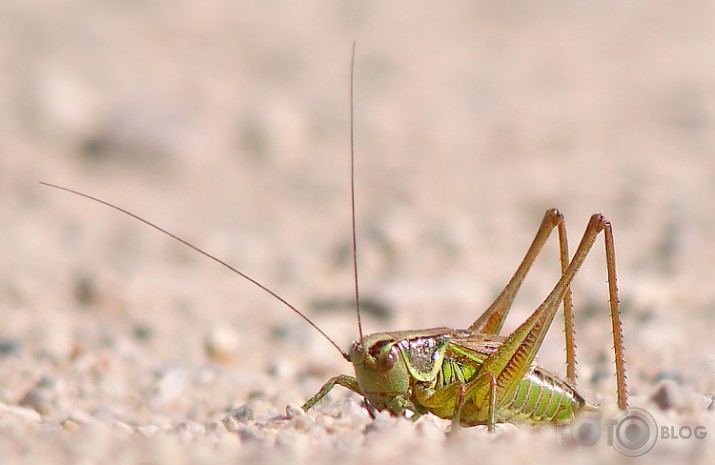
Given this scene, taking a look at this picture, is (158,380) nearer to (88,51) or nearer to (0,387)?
(0,387)

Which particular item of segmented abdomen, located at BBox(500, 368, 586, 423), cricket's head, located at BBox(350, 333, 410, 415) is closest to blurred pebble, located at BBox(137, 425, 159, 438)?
cricket's head, located at BBox(350, 333, 410, 415)

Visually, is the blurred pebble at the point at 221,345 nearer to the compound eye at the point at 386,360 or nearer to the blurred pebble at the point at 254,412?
the blurred pebble at the point at 254,412

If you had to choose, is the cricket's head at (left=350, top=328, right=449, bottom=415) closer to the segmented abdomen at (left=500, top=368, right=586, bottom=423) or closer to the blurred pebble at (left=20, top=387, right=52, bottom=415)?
the segmented abdomen at (left=500, top=368, right=586, bottom=423)

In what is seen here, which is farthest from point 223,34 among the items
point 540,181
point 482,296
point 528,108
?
point 482,296

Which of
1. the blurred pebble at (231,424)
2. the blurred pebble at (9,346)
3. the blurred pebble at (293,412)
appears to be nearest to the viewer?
the blurred pebble at (231,424)

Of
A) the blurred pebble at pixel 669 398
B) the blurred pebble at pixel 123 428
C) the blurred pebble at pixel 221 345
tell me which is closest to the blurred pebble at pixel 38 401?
the blurred pebble at pixel 123 428

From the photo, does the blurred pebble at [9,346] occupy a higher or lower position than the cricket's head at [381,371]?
lower
